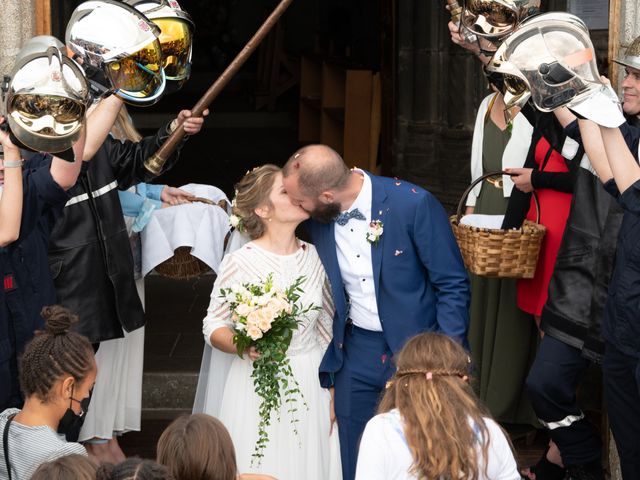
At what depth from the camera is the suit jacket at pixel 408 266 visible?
5062 millimetres

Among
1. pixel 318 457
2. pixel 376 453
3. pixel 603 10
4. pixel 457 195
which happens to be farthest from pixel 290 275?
pixel 457 195

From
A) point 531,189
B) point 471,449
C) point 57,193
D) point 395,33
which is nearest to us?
point 471,449

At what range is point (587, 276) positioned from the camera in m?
5.31

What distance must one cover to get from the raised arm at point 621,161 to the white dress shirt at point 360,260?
1088mm

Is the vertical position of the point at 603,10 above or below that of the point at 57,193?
above

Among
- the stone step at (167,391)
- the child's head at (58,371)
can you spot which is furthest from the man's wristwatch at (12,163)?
the stone step at (167,391)

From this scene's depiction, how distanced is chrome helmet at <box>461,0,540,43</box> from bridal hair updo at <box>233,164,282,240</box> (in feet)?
3.35

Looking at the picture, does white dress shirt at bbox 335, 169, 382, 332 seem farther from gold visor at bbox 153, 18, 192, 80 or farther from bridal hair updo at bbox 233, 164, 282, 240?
gold visor at bbox 153, 18, 192, 80

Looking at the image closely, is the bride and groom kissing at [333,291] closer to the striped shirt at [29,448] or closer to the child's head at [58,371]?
the child's head at [58,371]

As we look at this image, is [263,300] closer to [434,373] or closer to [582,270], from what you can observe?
[434,373]

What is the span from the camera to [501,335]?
6496 mm

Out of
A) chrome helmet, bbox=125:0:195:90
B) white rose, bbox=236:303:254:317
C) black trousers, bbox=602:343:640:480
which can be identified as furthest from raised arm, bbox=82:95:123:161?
black trousers, bbox=602:343:640:480

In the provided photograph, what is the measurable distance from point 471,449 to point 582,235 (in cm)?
185

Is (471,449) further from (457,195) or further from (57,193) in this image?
(457,195)
